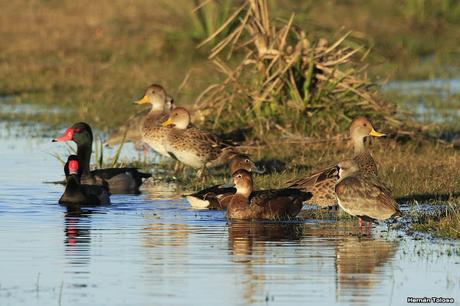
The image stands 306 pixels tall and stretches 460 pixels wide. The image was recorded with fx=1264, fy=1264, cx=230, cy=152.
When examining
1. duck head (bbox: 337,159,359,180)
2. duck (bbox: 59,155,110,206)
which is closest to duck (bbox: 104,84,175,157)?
Result: duck (bbox: 59,155,110,206)

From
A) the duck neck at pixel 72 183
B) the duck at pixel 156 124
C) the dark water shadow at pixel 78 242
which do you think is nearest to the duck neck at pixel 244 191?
the dark water shadow at pixel 78 242

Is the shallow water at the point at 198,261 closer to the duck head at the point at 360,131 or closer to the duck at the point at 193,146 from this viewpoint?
the duck head at the point at 360,131

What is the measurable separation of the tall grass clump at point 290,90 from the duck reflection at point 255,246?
19.4 ft

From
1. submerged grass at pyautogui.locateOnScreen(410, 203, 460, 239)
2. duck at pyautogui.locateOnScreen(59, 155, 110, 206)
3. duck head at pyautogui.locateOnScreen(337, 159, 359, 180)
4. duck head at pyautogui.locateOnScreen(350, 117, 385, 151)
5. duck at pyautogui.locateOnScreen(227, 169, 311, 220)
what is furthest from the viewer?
duck head at pyautogui.locateOnScreen(350, 117, 385, 151)

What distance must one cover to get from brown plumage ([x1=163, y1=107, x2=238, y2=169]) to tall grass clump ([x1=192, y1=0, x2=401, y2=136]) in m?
1.76

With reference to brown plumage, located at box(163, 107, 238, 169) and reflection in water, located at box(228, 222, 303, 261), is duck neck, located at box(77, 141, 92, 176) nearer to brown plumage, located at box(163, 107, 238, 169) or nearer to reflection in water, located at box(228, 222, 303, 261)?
brown plumage, located at box(163, 107, 238, 169)

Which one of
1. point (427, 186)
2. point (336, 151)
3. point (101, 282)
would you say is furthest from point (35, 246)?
point (336, 151)

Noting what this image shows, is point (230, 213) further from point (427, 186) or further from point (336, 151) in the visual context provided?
point (336, 151)

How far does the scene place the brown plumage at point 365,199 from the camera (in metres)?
11.0

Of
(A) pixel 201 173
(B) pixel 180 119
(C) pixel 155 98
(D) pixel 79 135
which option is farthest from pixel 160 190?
(C) pixel 155 98

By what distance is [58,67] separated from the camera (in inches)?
1023

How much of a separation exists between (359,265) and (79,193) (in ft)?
14.3

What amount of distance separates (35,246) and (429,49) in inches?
855

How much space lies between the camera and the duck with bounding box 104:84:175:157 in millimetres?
17647
